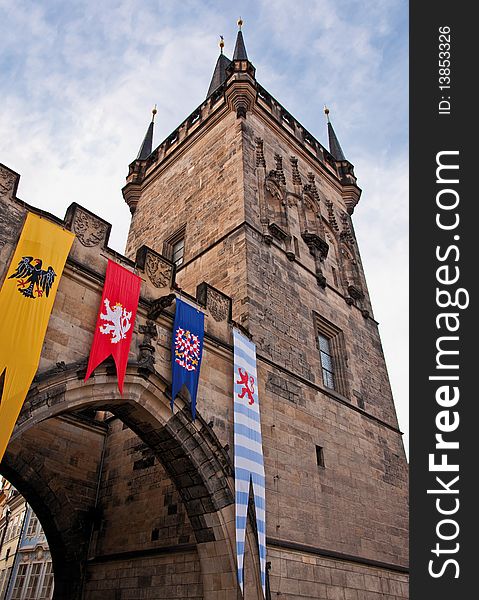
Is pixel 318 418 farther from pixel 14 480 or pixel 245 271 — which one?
pixel 14 480

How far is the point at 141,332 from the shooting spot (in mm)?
7562

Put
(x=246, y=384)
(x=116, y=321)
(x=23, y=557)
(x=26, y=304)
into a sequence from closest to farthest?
(x=26, y=304), (x=116, y=321), (x=246, y=384), (x=23, y=557)

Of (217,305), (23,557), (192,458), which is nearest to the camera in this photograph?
(192,458)

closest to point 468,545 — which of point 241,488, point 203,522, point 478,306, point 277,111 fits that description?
point 478,306

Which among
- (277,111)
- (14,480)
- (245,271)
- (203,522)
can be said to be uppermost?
(277,111)

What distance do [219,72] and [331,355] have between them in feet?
53.1

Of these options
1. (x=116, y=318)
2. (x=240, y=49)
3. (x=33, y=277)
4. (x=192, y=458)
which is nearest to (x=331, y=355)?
(x=192, y=458)

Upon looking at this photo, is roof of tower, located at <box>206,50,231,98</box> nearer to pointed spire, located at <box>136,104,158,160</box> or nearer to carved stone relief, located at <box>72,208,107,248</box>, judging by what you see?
pointed spire, located at <box>136,104,158,160</box>

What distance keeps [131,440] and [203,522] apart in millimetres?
3248

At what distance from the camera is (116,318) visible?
7164 millimetres

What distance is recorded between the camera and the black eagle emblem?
6199 mm

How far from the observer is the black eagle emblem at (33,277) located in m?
6.20

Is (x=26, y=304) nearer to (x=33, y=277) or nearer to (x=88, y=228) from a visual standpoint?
(x=33, y=277)

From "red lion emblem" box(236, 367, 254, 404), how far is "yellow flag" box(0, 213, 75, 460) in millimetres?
3635
